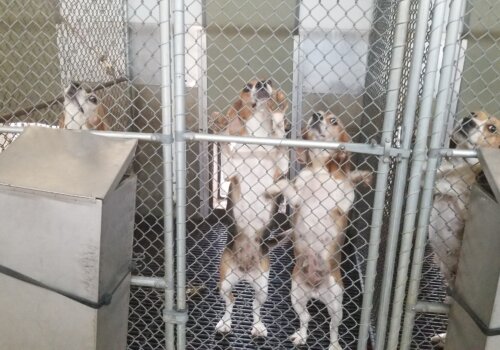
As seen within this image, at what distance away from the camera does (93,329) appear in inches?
66.7

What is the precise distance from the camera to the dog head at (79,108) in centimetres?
296

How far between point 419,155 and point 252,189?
1222 millimetres

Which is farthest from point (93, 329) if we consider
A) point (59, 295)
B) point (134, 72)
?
point (134, 72)

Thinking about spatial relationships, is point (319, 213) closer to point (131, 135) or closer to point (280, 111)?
point (280, 111)

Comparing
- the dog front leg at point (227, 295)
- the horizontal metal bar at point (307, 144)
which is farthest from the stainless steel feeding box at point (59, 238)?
the dog front leg at point (227, 295)

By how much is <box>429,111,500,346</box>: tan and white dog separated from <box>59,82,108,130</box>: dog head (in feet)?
7.20

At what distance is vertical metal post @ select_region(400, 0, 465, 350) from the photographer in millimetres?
1590

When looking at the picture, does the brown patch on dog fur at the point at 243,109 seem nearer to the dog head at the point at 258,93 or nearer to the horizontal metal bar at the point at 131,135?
the dog head at the point at 258,93

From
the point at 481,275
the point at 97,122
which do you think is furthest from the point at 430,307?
the point at 97,122

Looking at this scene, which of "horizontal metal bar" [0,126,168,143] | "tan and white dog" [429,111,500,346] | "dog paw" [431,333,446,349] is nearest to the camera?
"horizontal metal bar" [0,126,168,143]

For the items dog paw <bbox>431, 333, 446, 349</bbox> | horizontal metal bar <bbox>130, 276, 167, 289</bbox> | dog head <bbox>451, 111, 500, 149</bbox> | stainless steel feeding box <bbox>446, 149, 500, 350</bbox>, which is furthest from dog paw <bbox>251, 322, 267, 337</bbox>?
dog head <bbox>451, 111, 500, 149</bbox>

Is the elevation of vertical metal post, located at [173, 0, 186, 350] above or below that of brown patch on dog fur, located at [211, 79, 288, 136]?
below

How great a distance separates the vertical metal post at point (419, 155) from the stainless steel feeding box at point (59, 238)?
1160mm

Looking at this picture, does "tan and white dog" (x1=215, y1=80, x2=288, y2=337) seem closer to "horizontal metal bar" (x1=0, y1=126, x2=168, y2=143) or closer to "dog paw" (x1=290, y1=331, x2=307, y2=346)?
"dog paw" (x1=290, y1=331, x2=307, y2=346)
